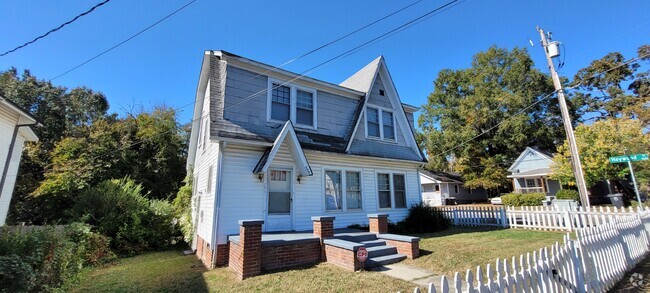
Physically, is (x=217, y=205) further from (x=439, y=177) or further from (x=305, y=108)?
(x=439, y=177)

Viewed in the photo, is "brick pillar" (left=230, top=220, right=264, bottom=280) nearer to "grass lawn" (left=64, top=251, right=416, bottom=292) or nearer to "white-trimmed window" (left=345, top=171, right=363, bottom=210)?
"grass lawn" (left=64, top=251, right=416, bottom=292)

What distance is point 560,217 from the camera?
11.2m

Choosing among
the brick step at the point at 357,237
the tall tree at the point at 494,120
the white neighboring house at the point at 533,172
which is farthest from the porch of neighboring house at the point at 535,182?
the brick step at the point at 357,237

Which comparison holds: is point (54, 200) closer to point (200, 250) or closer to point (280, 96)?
point (200, 250)

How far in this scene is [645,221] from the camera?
725cm

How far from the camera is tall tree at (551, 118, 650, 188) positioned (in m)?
23.0

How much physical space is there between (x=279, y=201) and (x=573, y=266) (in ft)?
22.7

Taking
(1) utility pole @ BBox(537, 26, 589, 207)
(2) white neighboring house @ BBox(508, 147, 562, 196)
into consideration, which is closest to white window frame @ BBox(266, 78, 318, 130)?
(1) utility pole @ BBox(537, 26, 589, 207)

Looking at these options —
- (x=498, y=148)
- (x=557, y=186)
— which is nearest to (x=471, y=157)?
(x=498, y=148)

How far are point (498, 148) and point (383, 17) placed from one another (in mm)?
36504

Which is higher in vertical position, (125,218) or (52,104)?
(52,104)

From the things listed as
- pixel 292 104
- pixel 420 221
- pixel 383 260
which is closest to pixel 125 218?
pixel 292 104

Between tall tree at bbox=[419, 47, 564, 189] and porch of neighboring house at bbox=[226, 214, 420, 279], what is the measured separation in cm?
2833

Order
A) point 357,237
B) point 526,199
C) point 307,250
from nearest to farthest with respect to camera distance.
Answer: point 307,250 → point 357,237 → point 526,199
